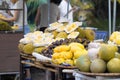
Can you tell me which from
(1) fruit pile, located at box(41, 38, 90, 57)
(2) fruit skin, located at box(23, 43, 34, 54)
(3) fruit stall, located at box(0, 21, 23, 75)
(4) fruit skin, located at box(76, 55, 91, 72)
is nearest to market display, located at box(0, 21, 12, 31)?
(3) fruit stall, located at box(0, 21, 23, 75)

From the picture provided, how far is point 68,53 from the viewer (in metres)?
4.23

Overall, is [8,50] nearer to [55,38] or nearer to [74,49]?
[55,38]

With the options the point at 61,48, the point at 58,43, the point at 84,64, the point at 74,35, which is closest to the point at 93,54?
the point at 84,64

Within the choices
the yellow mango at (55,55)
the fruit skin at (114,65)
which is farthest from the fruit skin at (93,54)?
the yellow mango at (55,55)

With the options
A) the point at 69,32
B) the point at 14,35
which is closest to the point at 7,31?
the point at 14,35

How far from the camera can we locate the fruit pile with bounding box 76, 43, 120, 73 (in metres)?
3.24

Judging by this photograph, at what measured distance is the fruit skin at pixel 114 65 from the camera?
3211 millimetres

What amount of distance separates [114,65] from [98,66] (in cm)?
15

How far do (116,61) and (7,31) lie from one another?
3.70 meters

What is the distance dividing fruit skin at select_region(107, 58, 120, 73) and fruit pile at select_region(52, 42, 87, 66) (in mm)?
791

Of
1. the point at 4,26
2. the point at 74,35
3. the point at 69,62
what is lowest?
the point at 69,62

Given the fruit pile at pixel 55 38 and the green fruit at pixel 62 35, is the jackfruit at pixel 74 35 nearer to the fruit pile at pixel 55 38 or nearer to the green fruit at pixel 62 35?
the fruit pile at pixel 55 38

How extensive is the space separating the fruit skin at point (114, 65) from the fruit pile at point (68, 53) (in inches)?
31.1

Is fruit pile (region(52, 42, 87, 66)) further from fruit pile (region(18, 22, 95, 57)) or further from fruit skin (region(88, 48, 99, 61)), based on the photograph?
fruit skin (region(88, 48, 99, 61))
